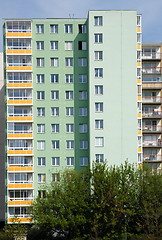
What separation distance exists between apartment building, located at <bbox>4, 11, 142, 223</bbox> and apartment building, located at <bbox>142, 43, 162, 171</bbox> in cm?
778

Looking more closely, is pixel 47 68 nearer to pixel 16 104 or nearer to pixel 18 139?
pixel 16 104

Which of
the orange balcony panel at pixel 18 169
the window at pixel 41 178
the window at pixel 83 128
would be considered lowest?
the window at pixel 41 178

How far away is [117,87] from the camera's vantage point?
182 ft

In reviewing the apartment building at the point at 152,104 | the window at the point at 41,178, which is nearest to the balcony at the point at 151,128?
the apartment building at the point at 152,104

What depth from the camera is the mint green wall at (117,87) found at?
5503cm

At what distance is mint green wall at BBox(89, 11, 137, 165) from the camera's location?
5503cm

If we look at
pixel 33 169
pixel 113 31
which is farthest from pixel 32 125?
pixel 113 31

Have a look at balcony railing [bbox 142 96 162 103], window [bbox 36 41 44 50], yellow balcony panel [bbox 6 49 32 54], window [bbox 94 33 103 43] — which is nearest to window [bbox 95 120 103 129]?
window [bbox 94 33 103 43]

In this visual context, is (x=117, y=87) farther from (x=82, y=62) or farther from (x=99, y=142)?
(x=99, y=142)

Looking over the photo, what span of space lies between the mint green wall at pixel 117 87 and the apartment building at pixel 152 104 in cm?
914

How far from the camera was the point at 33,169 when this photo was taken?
56062 mm

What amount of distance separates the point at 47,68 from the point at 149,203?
80.4ft

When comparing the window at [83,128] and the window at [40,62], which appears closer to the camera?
the window at [83,128]

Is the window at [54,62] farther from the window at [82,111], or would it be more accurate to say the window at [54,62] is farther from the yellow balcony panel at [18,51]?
the window at [82,111]
